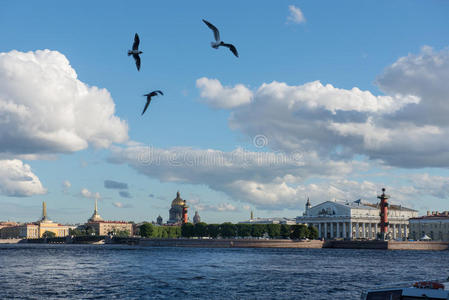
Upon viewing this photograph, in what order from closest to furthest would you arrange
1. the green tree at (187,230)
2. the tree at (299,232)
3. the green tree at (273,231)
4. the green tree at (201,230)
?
1. the tree at (299,232)
2. the green tree at (273,231)
3. the green tree at (201,230)
4. the green tree at (187,230)

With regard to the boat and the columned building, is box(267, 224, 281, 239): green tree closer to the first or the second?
the columned building

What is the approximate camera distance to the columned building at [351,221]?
15825 centimetres

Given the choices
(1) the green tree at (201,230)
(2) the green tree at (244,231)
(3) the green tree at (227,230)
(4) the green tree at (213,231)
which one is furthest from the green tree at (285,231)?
(1) the green tree at (201,230)

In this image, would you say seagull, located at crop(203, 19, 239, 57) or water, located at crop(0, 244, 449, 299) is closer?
seagull, located at crop(203, 19, 239, 57)

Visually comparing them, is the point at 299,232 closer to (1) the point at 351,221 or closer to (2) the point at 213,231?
(2) the point at 213,231

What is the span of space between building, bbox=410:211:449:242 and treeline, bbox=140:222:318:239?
29514 millimetres

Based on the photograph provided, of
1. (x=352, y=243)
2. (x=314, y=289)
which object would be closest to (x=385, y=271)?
(x=314, y=289)

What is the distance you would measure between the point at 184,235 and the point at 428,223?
60.8 meters

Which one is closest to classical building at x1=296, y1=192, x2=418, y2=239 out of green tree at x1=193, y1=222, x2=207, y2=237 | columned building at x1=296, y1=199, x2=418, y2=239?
columned building at x1=296, y1=199, x2=418, y2=239

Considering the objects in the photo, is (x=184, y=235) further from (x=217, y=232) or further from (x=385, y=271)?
(x=385, y=271)

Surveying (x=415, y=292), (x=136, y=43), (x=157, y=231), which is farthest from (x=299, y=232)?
(x=136, y=43)

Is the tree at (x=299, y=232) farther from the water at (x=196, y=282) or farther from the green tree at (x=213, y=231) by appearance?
the water at (x=196, y=282)

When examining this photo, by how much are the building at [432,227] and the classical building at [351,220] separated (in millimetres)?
8189

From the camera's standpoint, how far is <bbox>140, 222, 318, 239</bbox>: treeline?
130750 mm
